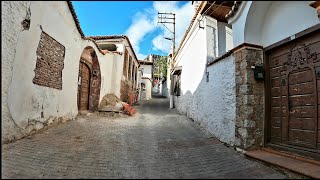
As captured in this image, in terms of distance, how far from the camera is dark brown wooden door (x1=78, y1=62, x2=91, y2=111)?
9160mm

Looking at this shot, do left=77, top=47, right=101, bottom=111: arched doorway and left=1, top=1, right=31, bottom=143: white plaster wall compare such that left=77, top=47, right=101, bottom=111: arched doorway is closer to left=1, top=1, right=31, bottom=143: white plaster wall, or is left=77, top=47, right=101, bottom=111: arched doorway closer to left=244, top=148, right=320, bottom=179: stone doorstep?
left=1, top=1, right=31, bottom=143: white plaster wall

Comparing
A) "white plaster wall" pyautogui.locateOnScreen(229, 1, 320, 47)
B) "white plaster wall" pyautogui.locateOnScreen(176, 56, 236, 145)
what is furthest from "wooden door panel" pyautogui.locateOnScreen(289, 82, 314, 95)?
"white plaster wall" pyautogui.locateOnScreen(176, 56, 236, 145)

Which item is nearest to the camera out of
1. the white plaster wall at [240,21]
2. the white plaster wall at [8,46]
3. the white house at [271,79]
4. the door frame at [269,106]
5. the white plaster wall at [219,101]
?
the door frame at [269,106]

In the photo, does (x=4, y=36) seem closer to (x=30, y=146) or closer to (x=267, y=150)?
(x=30, y=146)

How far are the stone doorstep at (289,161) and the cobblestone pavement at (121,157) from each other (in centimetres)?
17

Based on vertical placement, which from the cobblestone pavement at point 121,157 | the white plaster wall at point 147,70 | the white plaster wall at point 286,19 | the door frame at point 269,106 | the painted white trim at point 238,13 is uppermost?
the white plaster wall at point 147,70

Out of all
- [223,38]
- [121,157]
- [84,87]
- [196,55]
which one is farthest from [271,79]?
[84,87]

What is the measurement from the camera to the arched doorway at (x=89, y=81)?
360 inches

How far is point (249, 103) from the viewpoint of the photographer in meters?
4.97

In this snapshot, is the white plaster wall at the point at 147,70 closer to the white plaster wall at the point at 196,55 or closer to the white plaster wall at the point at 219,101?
the white plaster wall at the point at 196,55

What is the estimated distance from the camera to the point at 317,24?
3.98 meters

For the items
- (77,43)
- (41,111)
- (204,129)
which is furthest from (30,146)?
(204,129)

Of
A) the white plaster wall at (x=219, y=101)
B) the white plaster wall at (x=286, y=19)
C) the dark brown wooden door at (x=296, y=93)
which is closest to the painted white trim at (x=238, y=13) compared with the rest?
the white plaster wall at (x=286, y=19)

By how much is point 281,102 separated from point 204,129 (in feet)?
9.95
